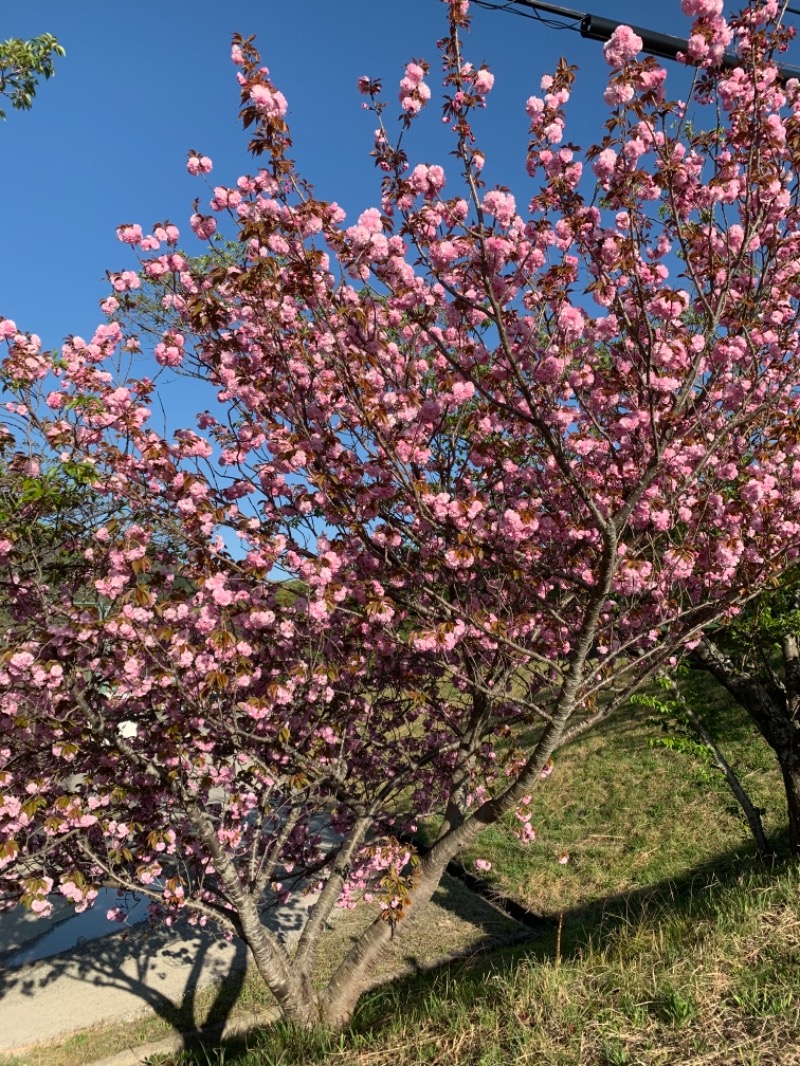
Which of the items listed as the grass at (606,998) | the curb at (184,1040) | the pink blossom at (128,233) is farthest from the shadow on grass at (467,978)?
the pink blossom at (128,233)

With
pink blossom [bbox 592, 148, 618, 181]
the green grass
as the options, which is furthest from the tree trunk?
pink blossom [bbox 592, 148, 618, 181]

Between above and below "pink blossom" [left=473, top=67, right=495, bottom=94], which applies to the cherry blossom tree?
below

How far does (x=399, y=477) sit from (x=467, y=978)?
4441 millimetres

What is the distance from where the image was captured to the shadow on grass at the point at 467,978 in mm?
4543

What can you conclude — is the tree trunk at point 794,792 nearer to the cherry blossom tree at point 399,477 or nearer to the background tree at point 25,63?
the cherry blossom tree at point 399,477

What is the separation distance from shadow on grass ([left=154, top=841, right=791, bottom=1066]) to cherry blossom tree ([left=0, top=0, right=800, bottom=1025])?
50cm

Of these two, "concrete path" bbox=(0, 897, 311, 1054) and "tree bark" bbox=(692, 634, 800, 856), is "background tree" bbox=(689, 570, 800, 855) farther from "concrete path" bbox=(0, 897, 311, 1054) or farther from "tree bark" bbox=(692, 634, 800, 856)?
"concrete path" bbox=(0, 897, 311, 1054)

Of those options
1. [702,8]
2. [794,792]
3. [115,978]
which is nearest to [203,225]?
[702,8]

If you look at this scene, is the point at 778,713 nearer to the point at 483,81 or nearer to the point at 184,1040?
the point at 483,81

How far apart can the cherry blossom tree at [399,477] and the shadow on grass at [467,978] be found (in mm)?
502

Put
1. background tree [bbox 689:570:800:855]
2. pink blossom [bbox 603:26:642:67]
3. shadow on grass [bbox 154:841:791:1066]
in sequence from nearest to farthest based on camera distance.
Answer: pink blossom [bbox 603:26:642:67]
shadow on grass [bbox 154:841:791:1066]
background tree [bbox 689:570:800:855]

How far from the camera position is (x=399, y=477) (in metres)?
4.36

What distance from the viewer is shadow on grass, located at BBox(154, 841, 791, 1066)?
4543mm

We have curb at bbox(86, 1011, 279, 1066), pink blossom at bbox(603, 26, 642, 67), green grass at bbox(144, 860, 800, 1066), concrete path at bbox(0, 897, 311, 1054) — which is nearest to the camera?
green grass at bbox(144, 860, 800, 1066)
